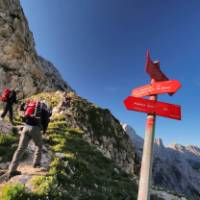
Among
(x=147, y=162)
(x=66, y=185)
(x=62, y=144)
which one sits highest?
(x=62, y=144)

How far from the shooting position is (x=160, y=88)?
644 cm

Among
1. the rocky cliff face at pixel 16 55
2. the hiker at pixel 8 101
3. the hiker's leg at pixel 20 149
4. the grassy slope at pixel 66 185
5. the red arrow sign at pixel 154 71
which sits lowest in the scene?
the grassy slope at pixel 66 185

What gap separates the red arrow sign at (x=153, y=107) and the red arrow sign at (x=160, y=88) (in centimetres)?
37

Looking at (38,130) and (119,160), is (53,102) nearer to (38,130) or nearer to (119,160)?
(119,160)

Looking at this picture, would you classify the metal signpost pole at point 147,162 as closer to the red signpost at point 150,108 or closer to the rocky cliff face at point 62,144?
the red signpost at point 150,108

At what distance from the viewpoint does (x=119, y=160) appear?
92.6 ft

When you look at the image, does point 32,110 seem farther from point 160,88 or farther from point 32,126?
point 160,88

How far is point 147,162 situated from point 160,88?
2.15 meters

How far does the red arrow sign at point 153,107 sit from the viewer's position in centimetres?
623

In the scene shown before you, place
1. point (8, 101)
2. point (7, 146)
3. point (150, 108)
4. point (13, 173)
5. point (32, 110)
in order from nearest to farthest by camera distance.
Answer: point (150, 108) < point (13, 173) < point (32, 110) < point (7, 146) < point (8, 101)

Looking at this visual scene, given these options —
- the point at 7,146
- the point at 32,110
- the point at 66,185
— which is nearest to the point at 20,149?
the point at 32,110

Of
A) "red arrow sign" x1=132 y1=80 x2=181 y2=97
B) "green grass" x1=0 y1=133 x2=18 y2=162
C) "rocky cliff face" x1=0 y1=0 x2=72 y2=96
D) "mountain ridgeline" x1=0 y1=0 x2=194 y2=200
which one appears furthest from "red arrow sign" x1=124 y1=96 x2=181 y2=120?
"rocky cliff face" x1=0 y1=0 x2=72 y2=96

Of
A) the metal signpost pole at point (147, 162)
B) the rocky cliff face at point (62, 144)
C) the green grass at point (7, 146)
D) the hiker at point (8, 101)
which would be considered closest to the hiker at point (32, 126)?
the rocky cliff face at point (62, 144)

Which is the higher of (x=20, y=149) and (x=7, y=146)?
(x=7, y=146)
